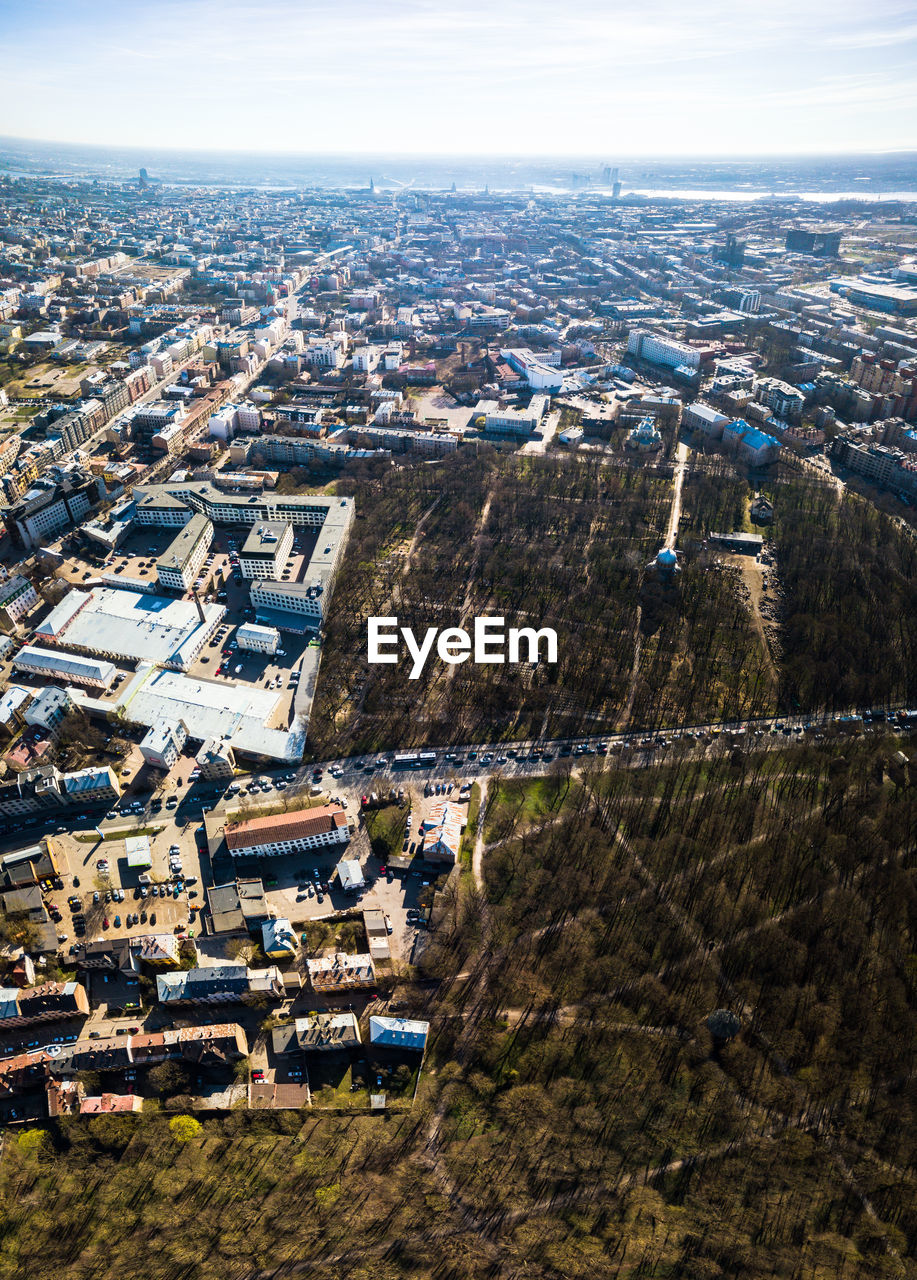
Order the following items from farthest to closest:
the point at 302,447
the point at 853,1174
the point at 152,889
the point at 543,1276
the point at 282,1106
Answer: the point at 302,447
the point at 152,889
the point at 282,1106
the point at 853,1174
the point at 543,1276

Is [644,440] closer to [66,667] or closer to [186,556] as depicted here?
[186,556]

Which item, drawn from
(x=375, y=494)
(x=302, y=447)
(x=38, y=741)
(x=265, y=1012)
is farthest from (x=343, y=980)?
(x=302, y=447)

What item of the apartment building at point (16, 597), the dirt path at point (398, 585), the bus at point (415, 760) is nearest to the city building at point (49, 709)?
the apartment building at point (16, 597)

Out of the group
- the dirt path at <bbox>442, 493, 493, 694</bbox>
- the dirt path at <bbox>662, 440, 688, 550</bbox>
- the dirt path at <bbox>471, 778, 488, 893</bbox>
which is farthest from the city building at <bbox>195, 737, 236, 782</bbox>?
the dirt path at <bbox>662, 440, 688, 550</bbox>

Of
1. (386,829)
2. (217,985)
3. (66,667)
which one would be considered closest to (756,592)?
(386,829)

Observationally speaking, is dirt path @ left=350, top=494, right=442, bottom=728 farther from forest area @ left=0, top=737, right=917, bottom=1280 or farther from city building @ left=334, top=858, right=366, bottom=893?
forest area @ left=0, top=737, right=917, bottom=1280

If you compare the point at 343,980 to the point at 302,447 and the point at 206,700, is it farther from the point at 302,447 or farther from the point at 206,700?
the point at 302,447

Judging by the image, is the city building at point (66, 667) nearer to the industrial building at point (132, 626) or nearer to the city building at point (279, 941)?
the industrial building at point (132, 626)
